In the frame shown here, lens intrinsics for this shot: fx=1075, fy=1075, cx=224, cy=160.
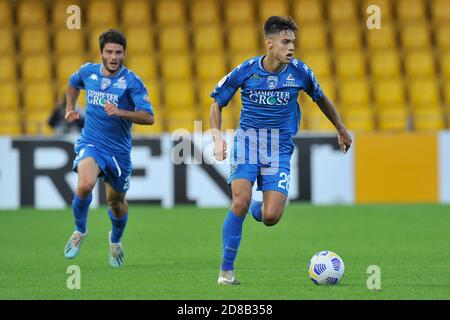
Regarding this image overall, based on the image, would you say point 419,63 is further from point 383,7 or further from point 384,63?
point 383,7

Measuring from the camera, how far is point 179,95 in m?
19.5

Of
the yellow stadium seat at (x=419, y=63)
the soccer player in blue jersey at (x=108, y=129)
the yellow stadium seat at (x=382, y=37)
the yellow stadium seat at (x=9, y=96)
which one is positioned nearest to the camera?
the soccer player in blue jersey at (x=108, y=129)

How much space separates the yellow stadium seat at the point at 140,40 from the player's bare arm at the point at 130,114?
10.6m

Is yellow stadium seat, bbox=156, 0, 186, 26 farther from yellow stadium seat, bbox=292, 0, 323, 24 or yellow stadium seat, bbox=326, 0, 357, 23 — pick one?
yellow stadium seat, bbox=326, 0, 357, 23

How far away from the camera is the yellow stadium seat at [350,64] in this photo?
20.0 meters

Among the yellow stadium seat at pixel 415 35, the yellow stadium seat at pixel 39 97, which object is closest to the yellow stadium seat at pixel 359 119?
the yellow stadium seat at pixel 415 35

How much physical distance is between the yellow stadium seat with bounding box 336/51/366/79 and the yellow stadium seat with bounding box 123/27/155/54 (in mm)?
3516

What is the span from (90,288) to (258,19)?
13.4m

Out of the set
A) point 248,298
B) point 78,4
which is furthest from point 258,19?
point 248,298

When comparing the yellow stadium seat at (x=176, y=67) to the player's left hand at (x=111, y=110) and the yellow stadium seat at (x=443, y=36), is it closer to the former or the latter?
the yellow stadium seat at (x=443, y=36)

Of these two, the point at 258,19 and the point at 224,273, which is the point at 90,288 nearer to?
the point at 224,273

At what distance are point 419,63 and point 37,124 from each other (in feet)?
24.0

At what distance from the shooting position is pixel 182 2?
20750 mm

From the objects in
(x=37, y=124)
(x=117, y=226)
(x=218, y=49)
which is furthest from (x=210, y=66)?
(x=117, y=226)
